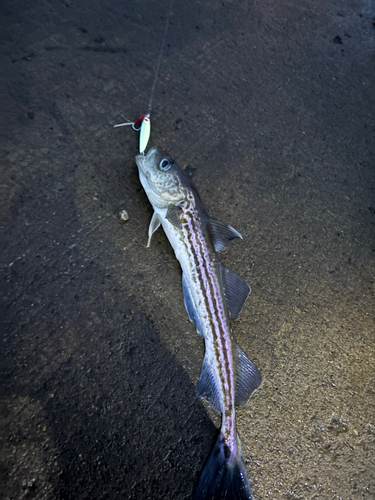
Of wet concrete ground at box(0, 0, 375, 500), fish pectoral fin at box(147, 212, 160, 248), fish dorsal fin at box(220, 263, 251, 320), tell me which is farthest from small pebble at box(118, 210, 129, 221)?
fish dorsal fin at box(220, 263, 251, 320)

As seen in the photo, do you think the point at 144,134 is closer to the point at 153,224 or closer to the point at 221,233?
the point at 153,224

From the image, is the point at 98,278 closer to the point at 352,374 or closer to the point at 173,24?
the point at 352,374

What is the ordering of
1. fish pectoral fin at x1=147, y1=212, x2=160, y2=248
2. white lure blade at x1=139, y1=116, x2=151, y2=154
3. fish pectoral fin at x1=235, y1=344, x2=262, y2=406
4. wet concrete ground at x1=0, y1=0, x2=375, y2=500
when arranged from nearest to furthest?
wet concrete ground at x1=0, y1=0, x2=375, y2=500 < fish pectoral fin at x1=235, y1=344, x2=262, y2=406 < fish pectoral fin at x1=147, y1=212, x2=160, y2=248 < white lure blade at x1=139, y1=116, x2=151, y2=154

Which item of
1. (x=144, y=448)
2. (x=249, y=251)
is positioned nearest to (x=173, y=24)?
(x=249, y=251)

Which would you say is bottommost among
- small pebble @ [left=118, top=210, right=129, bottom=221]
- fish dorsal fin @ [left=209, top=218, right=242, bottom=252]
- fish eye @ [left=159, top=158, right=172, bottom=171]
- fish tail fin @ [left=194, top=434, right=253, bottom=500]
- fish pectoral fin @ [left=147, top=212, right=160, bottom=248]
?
fish tail fin @ [left=194, top=434, right=253, bottom=500]

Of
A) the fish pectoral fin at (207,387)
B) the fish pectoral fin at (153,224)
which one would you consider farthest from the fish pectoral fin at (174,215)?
the fish pectoral fin at (207,387)

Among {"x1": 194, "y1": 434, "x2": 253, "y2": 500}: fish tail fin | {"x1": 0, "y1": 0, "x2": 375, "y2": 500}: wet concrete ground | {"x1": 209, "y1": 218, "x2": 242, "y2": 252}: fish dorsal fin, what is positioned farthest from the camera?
{"x1": 209, "y1": 218, "x2": 242, "y2": 252}: fish dorsal fin

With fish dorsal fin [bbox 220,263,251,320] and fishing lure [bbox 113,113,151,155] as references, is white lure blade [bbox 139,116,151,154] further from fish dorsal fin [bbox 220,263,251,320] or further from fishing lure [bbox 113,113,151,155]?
fish dorsal fin [bbox 220,263,251,320]
